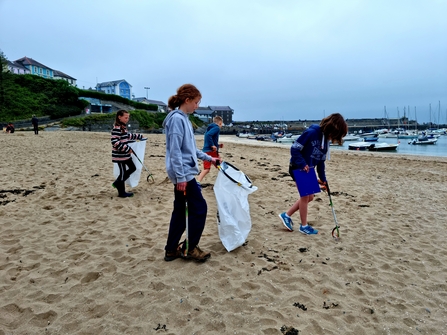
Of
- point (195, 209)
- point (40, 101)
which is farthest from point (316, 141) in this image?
point (40, 101)

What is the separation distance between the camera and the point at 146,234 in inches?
163

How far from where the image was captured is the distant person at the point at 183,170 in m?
2.97

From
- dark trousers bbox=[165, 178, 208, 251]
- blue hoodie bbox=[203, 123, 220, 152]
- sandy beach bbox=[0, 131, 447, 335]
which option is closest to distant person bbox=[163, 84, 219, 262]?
dark trousers bbox=[165, 178, 208, 251]

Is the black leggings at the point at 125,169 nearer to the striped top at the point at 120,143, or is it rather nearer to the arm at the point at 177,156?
the striped top at the point at 120,143

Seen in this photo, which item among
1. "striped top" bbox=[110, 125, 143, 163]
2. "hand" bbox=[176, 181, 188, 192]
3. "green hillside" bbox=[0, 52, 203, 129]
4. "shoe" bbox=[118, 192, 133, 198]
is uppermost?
"green hillside" bbox=[0, 52, 203, 129]

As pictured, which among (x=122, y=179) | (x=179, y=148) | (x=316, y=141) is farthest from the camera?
(x=122, y=179)

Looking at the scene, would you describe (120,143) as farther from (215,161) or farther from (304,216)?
(304,216)

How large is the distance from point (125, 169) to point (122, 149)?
0.47m

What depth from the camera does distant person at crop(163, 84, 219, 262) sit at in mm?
2975

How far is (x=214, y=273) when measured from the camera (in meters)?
3.12

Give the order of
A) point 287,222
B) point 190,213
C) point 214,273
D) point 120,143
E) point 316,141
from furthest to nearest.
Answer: point 120,143 → point 287,222 → point 316,141 → point 190,213 → point 214,273

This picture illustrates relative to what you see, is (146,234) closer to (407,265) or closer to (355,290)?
(355,290)

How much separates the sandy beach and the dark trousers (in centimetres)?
32

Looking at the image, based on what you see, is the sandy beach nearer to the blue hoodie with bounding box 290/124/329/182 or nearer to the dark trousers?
the dark trousers
